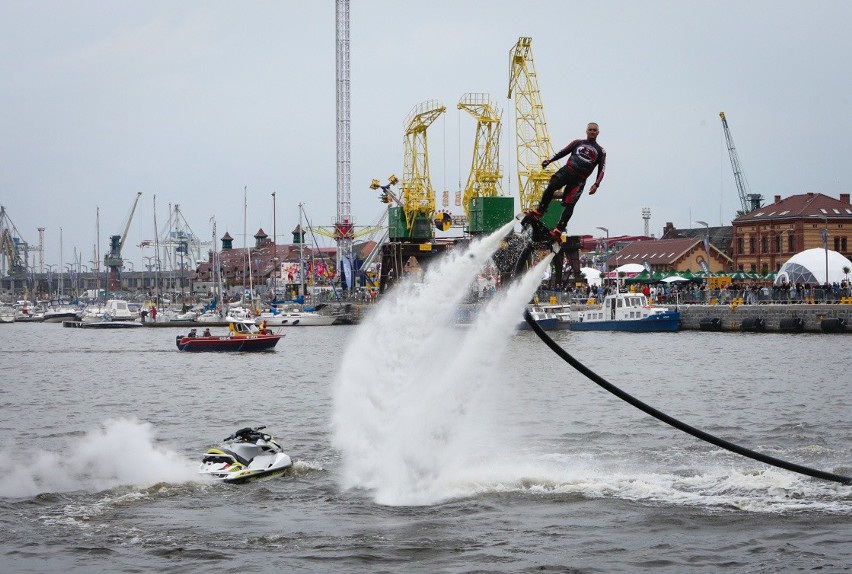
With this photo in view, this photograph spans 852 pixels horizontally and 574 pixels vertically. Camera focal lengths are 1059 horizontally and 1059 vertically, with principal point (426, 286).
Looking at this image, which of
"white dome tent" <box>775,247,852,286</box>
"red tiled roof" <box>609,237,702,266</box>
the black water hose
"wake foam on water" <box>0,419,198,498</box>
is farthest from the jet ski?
"red tiled roof" <box>609,237,702,266</box>

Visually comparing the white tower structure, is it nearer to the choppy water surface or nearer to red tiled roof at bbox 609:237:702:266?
red tiled roof at bbox 609:237:702:266

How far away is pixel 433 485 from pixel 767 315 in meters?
64.2

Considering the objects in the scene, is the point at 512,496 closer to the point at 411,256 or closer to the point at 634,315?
the point at 634,315

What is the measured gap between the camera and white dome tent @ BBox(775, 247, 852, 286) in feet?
315

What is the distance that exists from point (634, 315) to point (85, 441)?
65792mm

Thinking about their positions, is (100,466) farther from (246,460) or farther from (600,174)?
(600,174)

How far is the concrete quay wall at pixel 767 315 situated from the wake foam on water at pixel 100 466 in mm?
60030

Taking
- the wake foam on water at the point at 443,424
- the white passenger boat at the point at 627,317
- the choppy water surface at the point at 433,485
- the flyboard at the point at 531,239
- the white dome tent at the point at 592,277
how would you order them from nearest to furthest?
the choppy water surface at the point at 433,485, the flyboard at the point at 531,239, the wake foam on water at the point at 443,424, the white passenger boat at the point at 627,317, the white dome tent at the point at 592,277

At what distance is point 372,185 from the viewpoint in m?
133

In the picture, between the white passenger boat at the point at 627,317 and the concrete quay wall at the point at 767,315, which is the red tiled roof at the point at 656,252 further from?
the concrete quay wall at the point at 767,315

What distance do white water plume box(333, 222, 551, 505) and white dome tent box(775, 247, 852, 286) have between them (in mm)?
77332

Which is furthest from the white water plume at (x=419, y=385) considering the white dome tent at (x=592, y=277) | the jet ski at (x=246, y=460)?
the white dome tent at (x=592, y=277)

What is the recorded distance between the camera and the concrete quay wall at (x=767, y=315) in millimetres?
77438

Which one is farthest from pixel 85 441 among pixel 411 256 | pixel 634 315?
pixel 411 256
